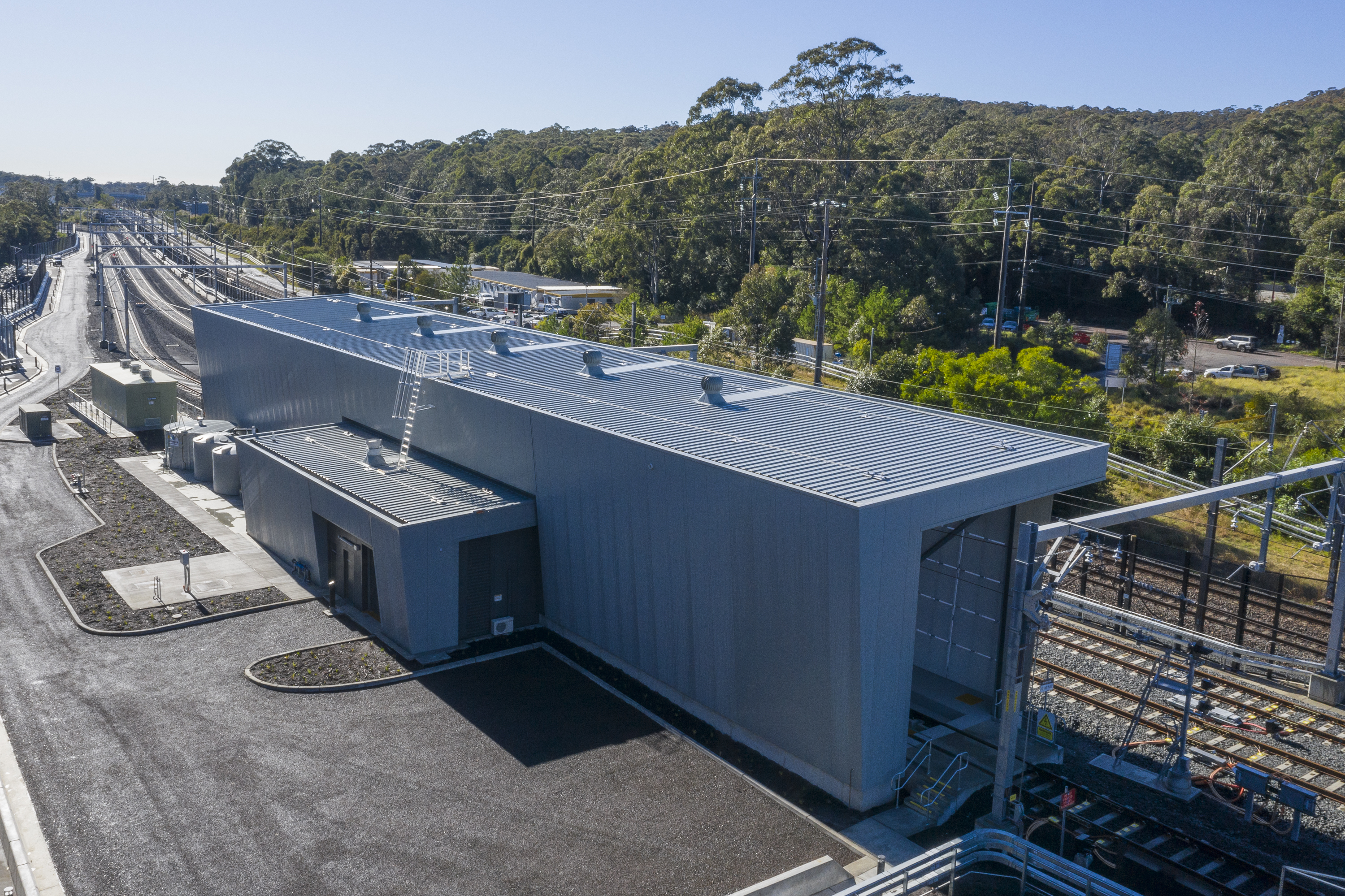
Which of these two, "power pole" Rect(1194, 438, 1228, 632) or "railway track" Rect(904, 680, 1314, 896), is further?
"power pole" Rect(1194, 438, 1228, 632)

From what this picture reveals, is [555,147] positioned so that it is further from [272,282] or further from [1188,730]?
[1188,730]

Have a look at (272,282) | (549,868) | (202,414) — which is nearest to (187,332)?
(272,282)

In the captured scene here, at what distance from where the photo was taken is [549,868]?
13.6 m

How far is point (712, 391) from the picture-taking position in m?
23.5

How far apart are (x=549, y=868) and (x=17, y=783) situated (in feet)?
29.0

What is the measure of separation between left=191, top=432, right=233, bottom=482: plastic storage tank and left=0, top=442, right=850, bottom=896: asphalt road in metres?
14.7

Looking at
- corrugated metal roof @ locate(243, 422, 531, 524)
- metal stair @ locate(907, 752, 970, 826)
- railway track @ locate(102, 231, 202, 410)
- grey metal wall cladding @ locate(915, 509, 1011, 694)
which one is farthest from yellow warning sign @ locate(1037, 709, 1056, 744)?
railway track @ locate(102, 231, 202, 410)

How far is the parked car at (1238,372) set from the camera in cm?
5016

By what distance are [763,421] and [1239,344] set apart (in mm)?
49895

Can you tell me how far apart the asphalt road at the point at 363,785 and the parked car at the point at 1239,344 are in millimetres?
54463

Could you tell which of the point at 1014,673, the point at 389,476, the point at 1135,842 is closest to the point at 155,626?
the point at 389,476

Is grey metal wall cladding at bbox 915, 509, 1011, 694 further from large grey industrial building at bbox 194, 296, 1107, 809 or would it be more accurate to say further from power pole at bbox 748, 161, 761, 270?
power pole at bbox 748, 161, 761, 270

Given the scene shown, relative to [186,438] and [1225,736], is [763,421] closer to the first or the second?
[1225,736]

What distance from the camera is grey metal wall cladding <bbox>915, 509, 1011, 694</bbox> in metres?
18.8
